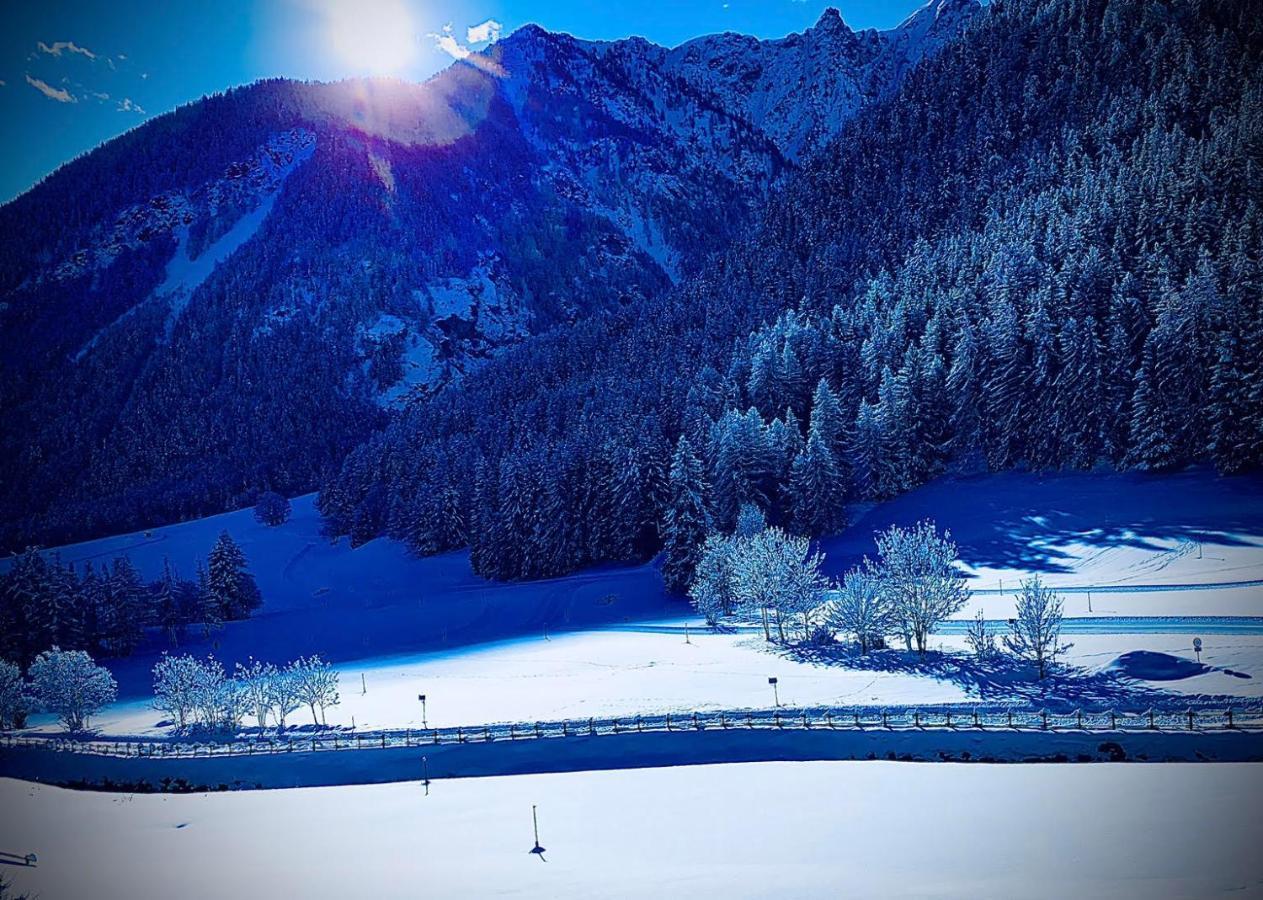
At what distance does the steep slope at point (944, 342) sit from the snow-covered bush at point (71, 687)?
117ft

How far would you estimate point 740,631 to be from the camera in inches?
1874

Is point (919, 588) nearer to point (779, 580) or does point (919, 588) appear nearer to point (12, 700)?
point (779, 580)

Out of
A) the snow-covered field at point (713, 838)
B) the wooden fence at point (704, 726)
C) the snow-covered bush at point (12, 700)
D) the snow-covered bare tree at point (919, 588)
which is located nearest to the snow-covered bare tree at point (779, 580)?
the snow-covered bare tree at point (919, 588)

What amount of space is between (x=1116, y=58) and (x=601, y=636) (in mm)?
108051

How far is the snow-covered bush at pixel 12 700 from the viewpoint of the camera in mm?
43188

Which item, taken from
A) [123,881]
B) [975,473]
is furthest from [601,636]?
[975,473]

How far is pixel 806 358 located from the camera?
81.4m

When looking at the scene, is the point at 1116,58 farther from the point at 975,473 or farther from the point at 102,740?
the point at 102,740

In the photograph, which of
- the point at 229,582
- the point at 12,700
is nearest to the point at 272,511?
the point at 229,582

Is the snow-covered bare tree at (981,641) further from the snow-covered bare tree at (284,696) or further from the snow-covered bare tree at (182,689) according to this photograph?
the snow-covered bare tree at (182,689)

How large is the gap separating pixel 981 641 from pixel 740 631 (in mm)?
16146

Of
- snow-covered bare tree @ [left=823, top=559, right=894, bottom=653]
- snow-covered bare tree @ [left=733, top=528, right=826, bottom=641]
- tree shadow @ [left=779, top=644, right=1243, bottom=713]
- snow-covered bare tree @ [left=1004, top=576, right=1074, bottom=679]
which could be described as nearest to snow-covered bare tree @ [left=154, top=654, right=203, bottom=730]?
snow-covered bare tree @ [left=733, top=528, right=826, bottom=641]

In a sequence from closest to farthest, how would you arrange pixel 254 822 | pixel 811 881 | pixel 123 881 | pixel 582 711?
pixel 811 881 → pixel 123 881 → pixel 254 822 → pixel 582 711

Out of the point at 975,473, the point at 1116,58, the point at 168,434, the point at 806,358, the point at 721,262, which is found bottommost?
the point at 975,473
